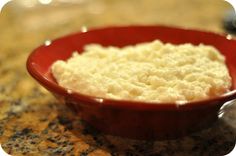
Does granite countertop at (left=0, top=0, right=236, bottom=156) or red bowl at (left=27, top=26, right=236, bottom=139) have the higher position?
red bowl at (left=27, top=26, right=236, bottom=139)

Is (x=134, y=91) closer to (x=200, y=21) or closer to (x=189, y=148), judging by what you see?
(x=189, y=148)

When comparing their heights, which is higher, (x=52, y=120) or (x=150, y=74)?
(x=150, y=74)

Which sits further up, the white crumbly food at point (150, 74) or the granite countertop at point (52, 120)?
the white crumbly food at point (150, 74)

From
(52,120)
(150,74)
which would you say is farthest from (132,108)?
(52,120)

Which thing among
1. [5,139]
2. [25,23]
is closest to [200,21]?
[25,23]

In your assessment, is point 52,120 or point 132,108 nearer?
point 132,108

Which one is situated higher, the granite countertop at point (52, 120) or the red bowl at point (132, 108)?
the red bowl at point (132, 108)

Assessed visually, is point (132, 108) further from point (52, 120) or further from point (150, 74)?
point (52, 120)

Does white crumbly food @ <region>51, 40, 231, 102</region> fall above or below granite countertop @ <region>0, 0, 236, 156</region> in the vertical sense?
above
